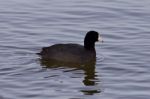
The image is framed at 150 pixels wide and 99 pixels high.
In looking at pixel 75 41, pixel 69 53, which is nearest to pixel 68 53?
pixel 69 53

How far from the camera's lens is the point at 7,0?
945 inches

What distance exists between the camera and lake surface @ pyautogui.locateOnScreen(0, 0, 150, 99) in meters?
14.9

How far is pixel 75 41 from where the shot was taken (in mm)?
19562

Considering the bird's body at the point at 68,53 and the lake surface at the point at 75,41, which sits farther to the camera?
the bird's body at the point at 68,53

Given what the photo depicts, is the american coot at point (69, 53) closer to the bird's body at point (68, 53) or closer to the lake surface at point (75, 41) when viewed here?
the bird's body at point (68, 53)

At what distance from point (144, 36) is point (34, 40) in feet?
10.6

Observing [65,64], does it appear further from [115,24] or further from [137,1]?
[137,1]

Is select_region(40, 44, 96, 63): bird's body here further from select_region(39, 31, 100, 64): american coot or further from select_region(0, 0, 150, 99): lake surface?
select_region(0, 0, 150, 99): lake surface

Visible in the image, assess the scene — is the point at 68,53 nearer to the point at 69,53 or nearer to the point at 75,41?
the point at 69,53

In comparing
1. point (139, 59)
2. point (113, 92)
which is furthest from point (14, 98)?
point (139, 59)

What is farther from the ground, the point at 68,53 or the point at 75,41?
the point at 75,41

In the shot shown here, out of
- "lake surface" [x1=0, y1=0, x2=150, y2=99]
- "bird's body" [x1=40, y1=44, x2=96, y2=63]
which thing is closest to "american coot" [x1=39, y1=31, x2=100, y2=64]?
"bird's body" [x1=40, y1=44, x2=96, y2=63]

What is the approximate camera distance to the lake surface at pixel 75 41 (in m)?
14.9

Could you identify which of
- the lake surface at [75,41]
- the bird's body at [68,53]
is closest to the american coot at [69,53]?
the bird's body at [68,53]
